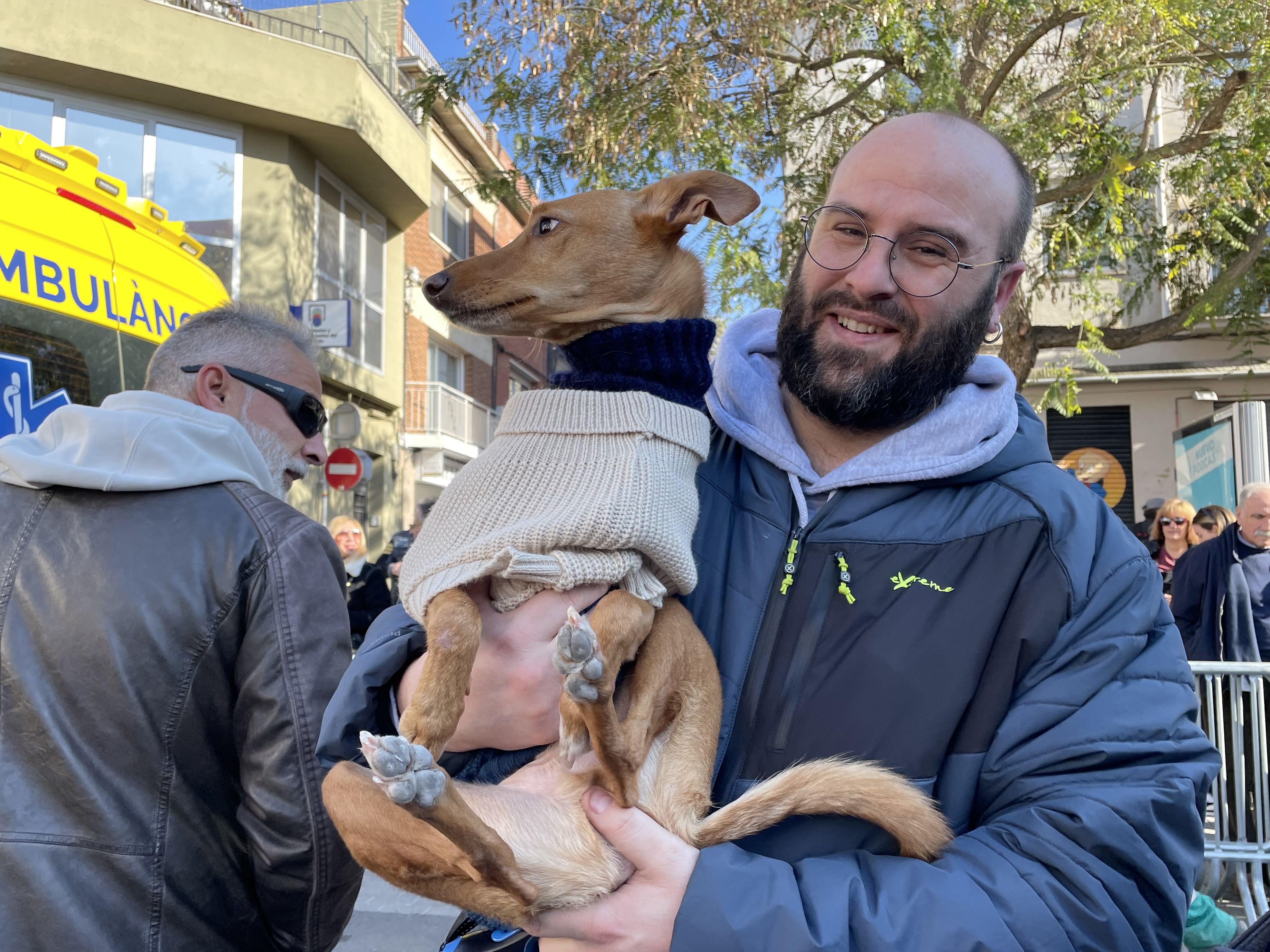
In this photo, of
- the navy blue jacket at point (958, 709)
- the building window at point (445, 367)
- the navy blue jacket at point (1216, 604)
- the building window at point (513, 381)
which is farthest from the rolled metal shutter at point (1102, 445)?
the navy blue jacket at point (958, 709)

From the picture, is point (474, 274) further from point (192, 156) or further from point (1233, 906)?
point (192, 156)

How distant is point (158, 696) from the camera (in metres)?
1.97

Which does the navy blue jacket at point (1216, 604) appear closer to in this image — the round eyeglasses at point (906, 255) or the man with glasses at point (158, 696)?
the round eyeglasses at point (906, 255)

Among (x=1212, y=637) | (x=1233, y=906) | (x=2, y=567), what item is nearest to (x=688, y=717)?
(x=2, y=567)

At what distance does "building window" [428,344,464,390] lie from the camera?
817 inches

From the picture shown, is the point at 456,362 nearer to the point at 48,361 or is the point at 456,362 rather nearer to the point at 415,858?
the point at 48,361

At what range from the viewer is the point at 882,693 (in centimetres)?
154

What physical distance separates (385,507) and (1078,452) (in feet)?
40.2

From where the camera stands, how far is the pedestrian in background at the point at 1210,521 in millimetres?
7051

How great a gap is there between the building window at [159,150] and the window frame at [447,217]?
557cm

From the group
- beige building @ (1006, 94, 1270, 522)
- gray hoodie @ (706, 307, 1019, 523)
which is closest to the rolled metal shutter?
beige building @ (1006, 94, 1270, 522)

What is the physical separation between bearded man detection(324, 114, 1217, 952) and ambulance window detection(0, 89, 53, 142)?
13.1m

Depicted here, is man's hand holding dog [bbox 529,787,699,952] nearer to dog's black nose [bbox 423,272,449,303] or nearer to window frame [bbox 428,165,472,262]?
dog's black nose [bbox 423,272,449,303]

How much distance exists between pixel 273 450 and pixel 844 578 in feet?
6.19
